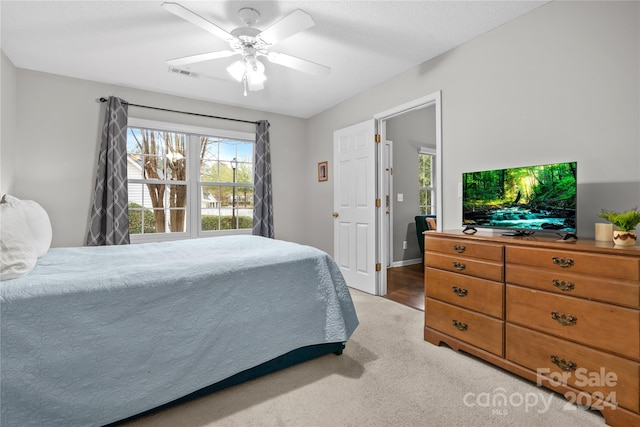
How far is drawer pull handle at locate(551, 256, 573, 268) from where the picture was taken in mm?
1600

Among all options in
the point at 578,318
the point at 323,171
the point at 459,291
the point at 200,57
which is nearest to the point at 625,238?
the point at 578,318

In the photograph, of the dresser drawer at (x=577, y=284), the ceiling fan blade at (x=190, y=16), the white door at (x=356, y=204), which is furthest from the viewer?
the white door at (x=356, y=204)

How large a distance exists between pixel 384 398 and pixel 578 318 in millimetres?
1110

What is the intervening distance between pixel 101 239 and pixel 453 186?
3.76 meters

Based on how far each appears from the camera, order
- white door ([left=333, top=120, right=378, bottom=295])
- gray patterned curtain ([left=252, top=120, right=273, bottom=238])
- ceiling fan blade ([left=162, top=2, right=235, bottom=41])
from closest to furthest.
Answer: ceiling fan blade ([left=162, top=2, right=235, bottom=41]) → white door ([left=333, top=120, right=378, bottom=295]) → gray patterned curtain ([left=252, top=120, right=273, bottom=238])

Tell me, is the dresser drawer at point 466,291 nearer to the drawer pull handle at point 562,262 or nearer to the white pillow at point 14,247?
the drawer pull handle at point 562,262

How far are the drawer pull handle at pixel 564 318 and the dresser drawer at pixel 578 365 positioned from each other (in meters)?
0.10

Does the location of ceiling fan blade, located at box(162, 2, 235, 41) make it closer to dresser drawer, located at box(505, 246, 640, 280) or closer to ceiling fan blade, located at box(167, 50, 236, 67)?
ceiling fan blade, located at box(167, 50, 236, 67)

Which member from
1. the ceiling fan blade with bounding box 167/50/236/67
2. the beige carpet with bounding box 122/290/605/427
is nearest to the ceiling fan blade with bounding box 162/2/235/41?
the ceiling fan blade with bounding box 167/50/236/67

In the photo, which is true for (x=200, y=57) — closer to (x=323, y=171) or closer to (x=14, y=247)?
(x=14, y=247)

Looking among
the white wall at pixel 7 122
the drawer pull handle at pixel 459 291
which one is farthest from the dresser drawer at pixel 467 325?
the white wall at pixel 7 122

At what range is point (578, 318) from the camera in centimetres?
156

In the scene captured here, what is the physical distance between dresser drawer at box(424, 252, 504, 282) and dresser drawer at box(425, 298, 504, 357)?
0.27 m

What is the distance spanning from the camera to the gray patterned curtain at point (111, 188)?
130 inches
